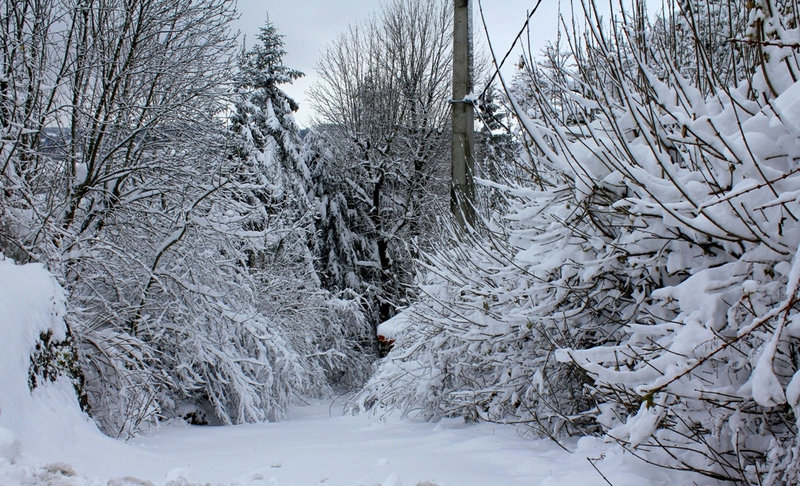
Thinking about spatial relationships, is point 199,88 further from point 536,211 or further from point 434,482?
point 434,482

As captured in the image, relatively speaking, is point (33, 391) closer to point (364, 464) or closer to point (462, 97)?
point (364, 464)

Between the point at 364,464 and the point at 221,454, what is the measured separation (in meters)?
1.31

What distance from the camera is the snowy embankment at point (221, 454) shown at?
281cm

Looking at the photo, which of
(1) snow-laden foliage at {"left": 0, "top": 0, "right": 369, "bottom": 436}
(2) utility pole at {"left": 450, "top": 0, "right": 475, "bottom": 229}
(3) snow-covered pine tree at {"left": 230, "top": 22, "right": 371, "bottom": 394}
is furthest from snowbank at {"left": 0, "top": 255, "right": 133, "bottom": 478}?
(3) snow-covered pine tree at {"left": 230, "top": 22, "right": 371, "bottom": 394}

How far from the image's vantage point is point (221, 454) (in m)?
4.07

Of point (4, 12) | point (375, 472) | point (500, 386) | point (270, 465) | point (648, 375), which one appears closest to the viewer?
point (648, 375)

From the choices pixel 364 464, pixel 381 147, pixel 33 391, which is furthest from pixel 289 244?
pixel 364 464

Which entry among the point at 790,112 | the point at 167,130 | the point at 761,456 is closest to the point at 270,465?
the point at 761,456

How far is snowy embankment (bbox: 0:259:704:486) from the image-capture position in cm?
281

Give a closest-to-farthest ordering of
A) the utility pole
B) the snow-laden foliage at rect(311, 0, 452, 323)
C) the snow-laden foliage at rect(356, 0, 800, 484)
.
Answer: the snow-laden foliage at rect(356, 0, 800, 484) < the utility pole < the snow-laden foliage at rect(311, 0, 452, 323)

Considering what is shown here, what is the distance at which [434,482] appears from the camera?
2846 millimetres

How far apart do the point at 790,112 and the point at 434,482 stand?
7.22 ft

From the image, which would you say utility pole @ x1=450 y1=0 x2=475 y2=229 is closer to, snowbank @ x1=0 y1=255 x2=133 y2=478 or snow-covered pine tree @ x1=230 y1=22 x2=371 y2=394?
snowbank @ x1=0 y1=255 x2=133 y2=478

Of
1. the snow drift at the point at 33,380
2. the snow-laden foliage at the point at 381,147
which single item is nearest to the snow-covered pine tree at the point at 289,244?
the snow-laden foliage at the point at 381,147
